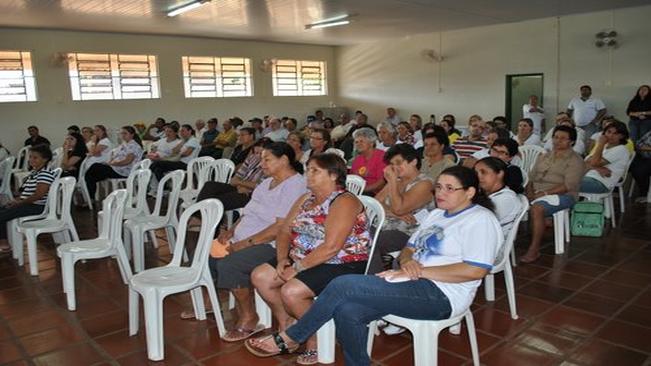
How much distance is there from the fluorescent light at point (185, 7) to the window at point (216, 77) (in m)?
3.33

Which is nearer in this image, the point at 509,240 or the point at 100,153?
the point at 509,240

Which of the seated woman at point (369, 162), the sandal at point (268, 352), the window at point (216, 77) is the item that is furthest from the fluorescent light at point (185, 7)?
the sandal at point (268, 352)

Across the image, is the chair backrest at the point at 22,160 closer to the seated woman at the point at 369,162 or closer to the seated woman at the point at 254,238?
the seated woman at the point at 369,162

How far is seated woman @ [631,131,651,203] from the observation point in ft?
18.9

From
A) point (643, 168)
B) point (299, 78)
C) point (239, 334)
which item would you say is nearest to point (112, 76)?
point (299, 78)

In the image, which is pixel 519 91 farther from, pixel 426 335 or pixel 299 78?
pixel 426 335

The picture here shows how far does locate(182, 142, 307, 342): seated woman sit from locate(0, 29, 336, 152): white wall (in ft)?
27.2

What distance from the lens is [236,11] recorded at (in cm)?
812

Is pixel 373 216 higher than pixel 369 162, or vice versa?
pixel 369 162

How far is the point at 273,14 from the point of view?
8.50m

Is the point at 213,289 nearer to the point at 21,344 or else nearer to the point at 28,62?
the point at 21,344

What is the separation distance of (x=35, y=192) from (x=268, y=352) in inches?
112

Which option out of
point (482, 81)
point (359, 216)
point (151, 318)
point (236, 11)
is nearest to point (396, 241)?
point (359, 216)

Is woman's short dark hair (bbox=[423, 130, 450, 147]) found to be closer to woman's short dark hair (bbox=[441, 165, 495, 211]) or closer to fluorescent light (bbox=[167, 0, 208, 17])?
woman's short dark hair (bbox=[441, 165, 495, 211])
